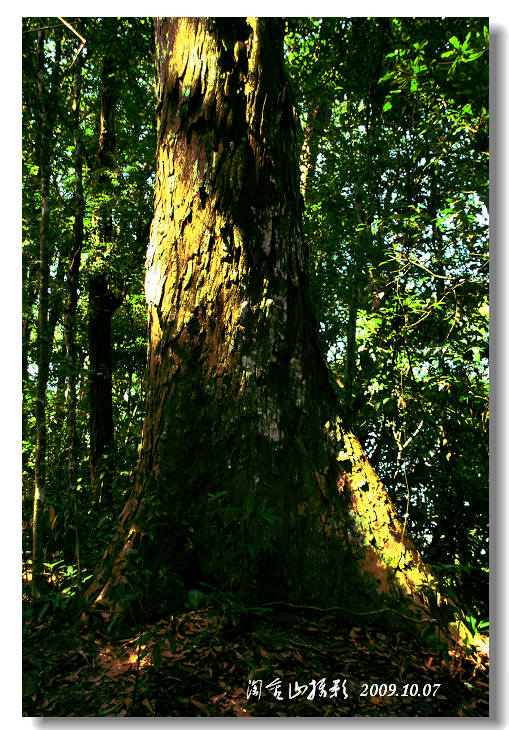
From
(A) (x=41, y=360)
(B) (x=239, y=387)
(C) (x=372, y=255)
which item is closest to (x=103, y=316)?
(A) (x=41, y=360)

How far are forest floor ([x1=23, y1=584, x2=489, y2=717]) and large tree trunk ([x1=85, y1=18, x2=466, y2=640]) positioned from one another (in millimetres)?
166

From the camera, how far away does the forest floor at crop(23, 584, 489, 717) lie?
1888 mm

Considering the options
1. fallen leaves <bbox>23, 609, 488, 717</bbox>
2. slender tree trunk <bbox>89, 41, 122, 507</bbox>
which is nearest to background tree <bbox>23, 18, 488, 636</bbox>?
slender tree trunk <bbox>89, 41, 122, 507</bbox>

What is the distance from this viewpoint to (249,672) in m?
1.95

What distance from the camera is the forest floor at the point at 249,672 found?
1.89 metres

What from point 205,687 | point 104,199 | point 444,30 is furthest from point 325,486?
point 104,199

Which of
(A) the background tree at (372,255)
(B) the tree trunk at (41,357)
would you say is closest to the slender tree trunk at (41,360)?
(B) the tree trunk at (41,357)

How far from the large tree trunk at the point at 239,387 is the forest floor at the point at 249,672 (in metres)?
0.17

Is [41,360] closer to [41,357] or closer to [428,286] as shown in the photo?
[41,357]

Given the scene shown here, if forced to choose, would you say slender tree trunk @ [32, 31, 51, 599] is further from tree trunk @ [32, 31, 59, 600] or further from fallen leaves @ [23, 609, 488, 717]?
fallen leaves @ [23, 609, 488, 717]

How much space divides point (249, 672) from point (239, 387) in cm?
130

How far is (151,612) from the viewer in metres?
2.17

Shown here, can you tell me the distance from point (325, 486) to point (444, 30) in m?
3.40

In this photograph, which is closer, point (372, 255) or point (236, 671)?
point (236, 671)
